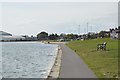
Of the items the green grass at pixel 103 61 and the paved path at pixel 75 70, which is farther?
the green grass at pixel 103 61

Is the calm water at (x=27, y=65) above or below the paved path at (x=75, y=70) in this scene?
below

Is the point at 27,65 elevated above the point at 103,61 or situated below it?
below

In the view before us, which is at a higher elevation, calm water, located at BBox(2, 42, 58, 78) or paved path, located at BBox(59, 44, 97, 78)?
paved path, located at BBox(59, 44, 97, 78)

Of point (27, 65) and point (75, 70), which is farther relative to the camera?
point (27, 65)

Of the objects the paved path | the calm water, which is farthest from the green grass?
the calm water

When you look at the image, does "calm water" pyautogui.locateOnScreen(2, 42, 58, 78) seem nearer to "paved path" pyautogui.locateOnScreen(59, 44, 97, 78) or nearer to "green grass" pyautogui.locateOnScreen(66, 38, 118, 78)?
"paved path" pyautogui.locateOnScreen(59, 44, 97, 78)

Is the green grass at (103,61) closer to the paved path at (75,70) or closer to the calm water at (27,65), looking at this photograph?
the paved path at (75,70)

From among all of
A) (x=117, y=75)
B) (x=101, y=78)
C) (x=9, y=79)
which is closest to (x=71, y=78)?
(x=101, y=78)

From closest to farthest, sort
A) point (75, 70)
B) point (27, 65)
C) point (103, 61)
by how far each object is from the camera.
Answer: point (75, 70) → point (103, 61) → point (27, 65)

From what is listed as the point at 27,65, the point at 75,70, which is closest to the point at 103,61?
the point at 75,70

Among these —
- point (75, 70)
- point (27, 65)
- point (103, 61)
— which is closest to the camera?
point (75, 70)

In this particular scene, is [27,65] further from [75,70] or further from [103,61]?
[75,70]

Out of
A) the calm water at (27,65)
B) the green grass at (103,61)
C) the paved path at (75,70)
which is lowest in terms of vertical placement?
the calm water at (27,65)

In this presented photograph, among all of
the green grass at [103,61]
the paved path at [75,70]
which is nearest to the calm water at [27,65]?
the paved path at [75,70]
